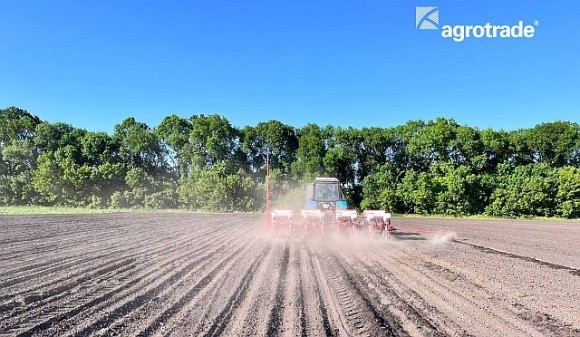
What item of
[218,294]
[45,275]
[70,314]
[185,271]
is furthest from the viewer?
[185,271]

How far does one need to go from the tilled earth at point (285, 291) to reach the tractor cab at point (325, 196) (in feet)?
18.5

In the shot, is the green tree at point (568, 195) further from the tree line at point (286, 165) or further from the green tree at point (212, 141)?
the green tree at point (212, 141)

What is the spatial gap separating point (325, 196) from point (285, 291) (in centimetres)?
1270

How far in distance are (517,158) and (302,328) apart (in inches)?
2088

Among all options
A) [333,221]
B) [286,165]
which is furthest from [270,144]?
[333,221]

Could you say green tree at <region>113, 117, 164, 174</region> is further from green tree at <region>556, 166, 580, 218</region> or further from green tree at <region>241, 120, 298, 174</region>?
green tree at <region>556, 166, 580, 218</region>

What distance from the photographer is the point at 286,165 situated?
55.3m

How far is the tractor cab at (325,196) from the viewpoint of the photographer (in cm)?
1986

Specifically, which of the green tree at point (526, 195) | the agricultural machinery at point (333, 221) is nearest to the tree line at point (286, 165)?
the green tree at point (526, 195)

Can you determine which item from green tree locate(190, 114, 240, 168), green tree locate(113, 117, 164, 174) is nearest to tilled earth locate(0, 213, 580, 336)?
green tree locate(190, 114, 240, 168)

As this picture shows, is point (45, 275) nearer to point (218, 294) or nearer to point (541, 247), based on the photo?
point (218, 294)

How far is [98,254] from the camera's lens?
12.5 metres

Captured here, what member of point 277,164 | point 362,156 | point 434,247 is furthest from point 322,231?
point 277,164

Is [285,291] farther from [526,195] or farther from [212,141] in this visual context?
[212,141]
